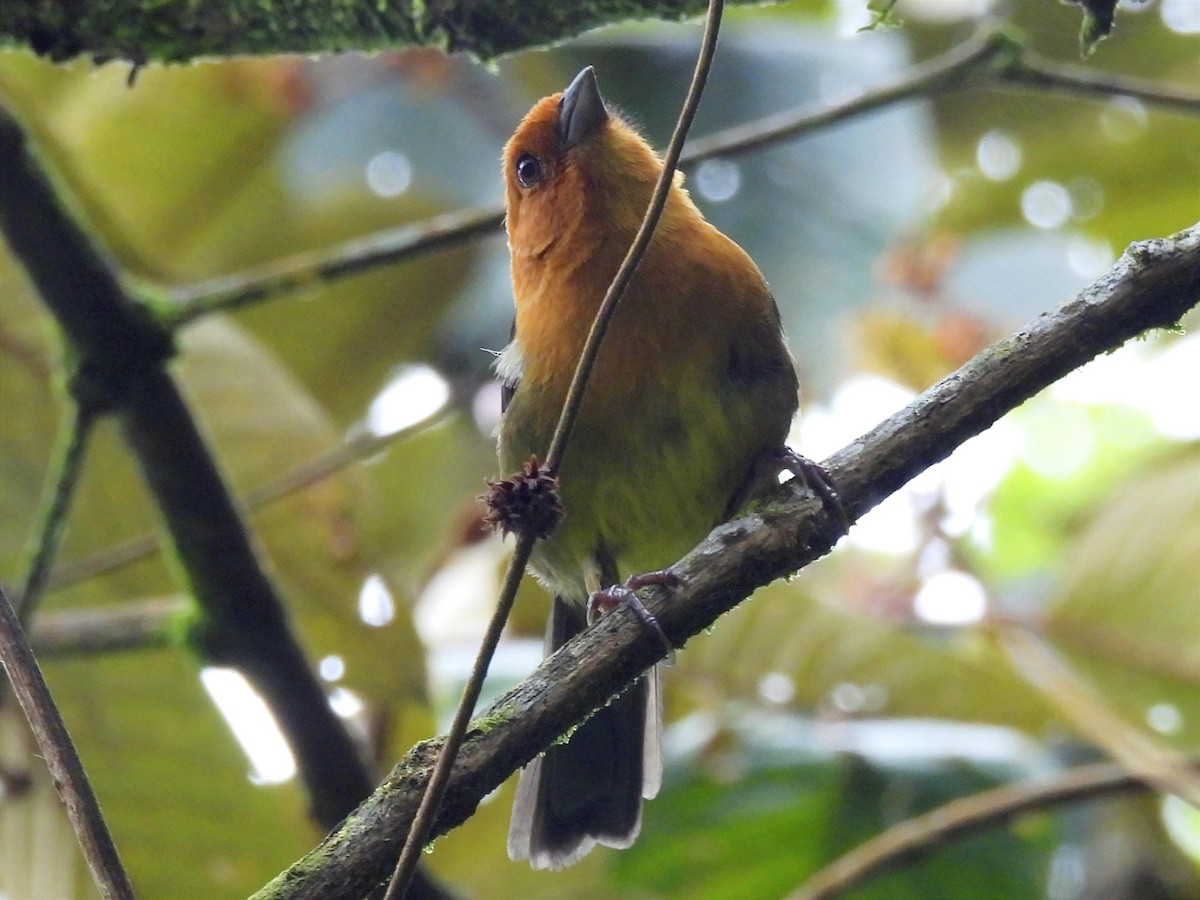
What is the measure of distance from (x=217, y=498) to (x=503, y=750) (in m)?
1.47

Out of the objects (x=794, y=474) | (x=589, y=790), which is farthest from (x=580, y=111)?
(x=589, y=790)

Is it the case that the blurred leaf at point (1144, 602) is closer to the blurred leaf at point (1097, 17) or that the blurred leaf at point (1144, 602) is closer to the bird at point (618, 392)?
the bird at point (618, 392)

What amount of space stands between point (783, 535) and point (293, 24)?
139 centimetres

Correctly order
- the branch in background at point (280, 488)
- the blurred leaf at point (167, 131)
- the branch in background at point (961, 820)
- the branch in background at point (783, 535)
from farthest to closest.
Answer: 1. the blurred leaf at point (167, 131)
2. the branch in background at point (280, 488)
3. the branch in background at point (961, 820)
4. the branch in background at point (783, 535)

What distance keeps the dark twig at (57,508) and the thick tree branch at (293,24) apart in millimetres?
758

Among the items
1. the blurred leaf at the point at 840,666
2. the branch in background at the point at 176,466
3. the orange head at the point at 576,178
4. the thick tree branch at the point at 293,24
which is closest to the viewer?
the thick tree branch at the point at 293,24

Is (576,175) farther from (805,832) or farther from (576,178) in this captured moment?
(805,832)

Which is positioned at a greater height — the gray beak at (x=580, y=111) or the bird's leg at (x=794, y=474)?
the gray beak at (x=580, y=111)

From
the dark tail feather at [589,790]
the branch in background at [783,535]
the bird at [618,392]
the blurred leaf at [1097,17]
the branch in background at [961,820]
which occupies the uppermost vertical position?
the bird at [618,392]

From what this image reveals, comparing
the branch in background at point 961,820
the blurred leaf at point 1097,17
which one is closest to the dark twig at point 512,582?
the blurred leaf at point 1097,17

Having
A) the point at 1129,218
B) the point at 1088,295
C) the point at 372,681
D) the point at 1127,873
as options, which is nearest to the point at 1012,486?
the point at 1129,218

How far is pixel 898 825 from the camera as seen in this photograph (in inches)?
154

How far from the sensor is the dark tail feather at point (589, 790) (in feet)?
10.3

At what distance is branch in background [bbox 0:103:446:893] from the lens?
3.02 metres
